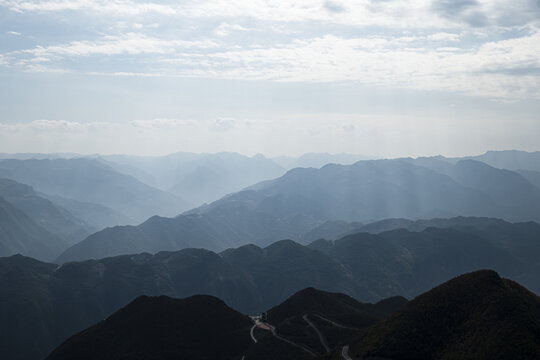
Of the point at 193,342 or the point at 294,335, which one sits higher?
the point at 294,335

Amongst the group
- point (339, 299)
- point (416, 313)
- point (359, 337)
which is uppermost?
point (416, 313)

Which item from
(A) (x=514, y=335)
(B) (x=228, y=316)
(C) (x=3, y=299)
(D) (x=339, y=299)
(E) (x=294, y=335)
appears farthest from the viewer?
(C) (x=3, y=299)

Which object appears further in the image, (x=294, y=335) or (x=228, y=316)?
(x=228, y=316)

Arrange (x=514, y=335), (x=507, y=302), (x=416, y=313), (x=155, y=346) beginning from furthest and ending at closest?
(x=155, y=346) < (x=416, y=313) < (x=507, y=302) < (x=514, y=335)

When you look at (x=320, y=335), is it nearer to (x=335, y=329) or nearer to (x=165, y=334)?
(x=335, y=329)

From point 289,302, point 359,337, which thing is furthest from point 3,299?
point 359,337

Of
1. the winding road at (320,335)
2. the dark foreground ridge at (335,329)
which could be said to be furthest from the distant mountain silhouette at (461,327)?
the winding road at (320,335)

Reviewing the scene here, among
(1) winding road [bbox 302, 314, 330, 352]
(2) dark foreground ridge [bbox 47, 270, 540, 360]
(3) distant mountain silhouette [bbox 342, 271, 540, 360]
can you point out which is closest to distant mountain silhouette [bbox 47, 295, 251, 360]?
(2) dark foreground ridge [bbox 47, 270, 540, 360]

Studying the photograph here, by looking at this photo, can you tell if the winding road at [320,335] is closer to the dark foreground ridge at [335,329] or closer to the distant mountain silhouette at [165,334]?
the dark foreground ridge at [335,329]

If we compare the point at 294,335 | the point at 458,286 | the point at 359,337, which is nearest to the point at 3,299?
the point at 294,335

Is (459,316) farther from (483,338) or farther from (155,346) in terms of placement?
(155,346)
